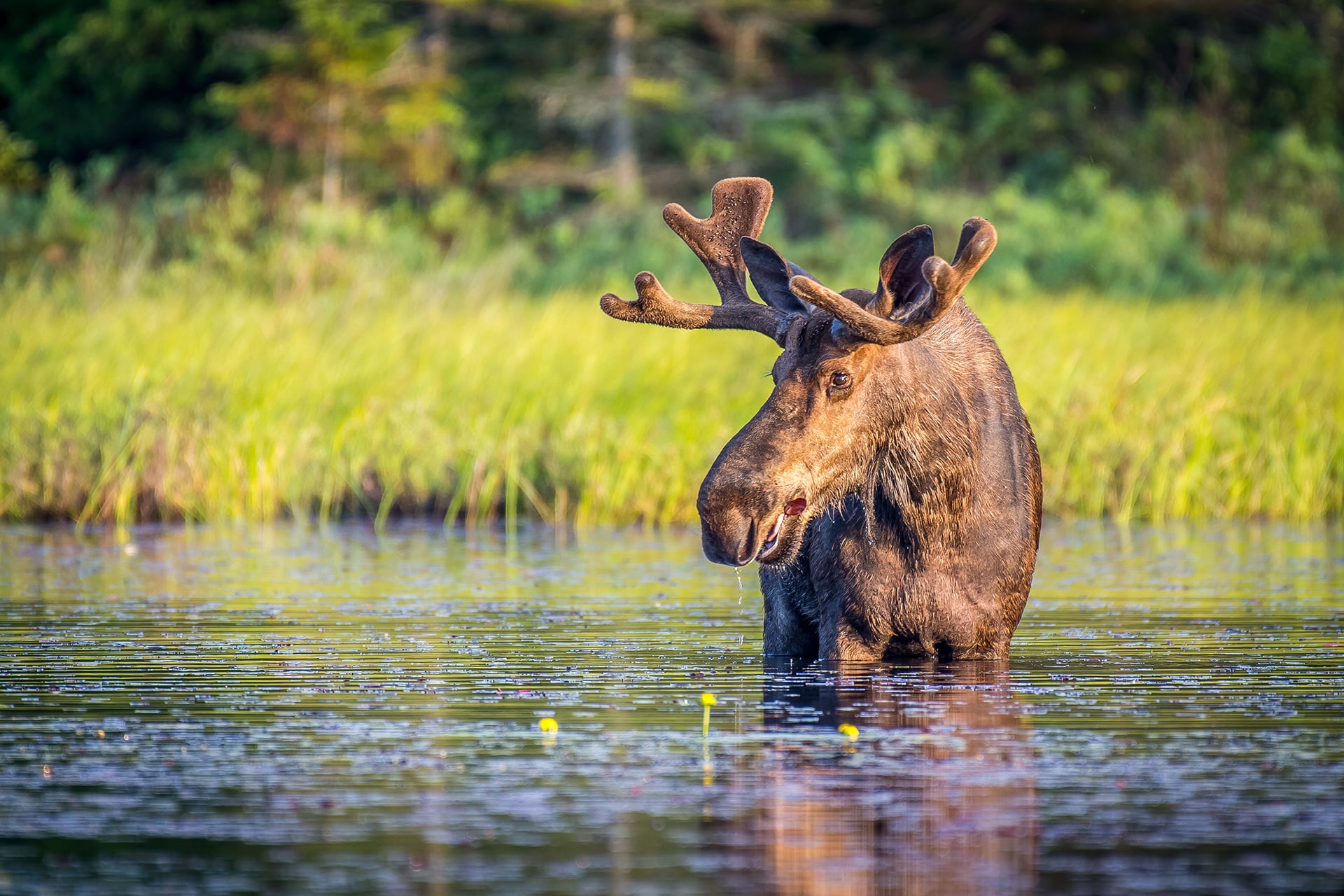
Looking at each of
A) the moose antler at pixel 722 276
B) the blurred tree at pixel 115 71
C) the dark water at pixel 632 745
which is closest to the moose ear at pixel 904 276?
the moose antler at pixel 722 276

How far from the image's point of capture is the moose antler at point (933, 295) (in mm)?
6902

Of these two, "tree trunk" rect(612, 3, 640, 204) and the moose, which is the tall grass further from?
"tree trunk" rect(612, 3, 640, 204)

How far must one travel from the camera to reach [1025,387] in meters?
14.3

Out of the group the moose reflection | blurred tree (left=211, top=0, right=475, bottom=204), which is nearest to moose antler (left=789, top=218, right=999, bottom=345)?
the moose reflection

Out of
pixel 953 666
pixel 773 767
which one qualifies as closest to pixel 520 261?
pixel 953 666

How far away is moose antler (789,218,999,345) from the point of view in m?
6.90

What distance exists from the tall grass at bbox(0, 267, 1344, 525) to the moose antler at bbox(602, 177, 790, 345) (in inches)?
191

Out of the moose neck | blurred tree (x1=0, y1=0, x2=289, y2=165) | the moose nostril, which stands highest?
blurred tree (x1=0, y1=0, x2=289, y2=165)

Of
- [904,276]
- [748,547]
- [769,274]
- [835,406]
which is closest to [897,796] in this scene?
[748,547]

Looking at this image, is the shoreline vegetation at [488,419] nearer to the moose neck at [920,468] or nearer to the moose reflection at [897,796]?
the moose neck at [920,468]

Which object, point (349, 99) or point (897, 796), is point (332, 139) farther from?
point (897, 796)

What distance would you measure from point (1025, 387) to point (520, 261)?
44.9ft

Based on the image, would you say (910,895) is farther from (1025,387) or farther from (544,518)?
(1025,387)

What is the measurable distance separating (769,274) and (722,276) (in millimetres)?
422
